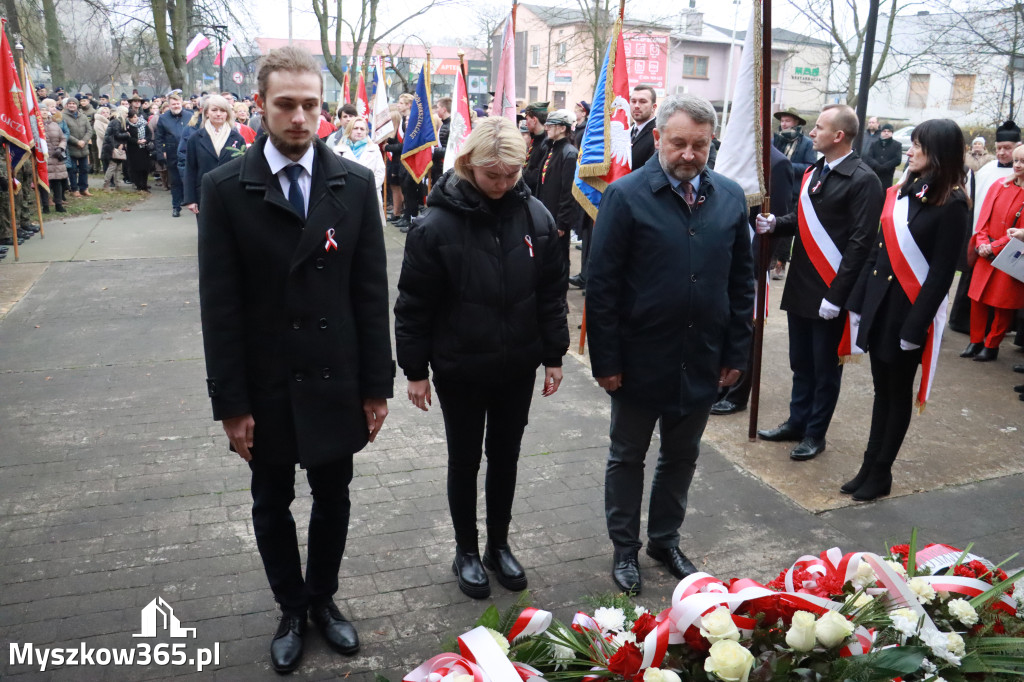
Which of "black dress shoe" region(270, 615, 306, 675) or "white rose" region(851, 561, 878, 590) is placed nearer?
"white rose" region(851, 561, 878, 590)

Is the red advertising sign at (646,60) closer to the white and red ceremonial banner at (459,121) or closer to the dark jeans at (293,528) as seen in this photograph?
the white and red ceremonial banner at (459,121)

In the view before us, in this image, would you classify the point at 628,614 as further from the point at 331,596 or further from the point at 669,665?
the point at 331,596

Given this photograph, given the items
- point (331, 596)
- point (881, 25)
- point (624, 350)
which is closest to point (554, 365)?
point (624, 350)

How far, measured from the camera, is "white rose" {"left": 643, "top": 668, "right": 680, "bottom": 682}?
189cm

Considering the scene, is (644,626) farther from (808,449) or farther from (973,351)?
(973,351)

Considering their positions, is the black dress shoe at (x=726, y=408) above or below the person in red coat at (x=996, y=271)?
below

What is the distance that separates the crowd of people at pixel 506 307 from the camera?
108 inches

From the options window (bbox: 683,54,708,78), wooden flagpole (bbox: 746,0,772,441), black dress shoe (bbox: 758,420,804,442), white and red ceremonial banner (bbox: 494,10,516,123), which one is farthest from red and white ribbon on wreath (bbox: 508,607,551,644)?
window (bbox: 683,54,708,78)

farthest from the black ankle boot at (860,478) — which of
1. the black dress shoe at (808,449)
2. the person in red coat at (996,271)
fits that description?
the person in red coat at (996,271)

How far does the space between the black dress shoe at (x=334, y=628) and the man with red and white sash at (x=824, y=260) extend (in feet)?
10.1

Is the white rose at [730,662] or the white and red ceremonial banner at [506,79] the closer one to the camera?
the white rose at [730,662]

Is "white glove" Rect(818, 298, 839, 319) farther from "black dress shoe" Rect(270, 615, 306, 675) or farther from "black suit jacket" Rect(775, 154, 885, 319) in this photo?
"black dress shoe" Rect(270, 615, 306, 675)

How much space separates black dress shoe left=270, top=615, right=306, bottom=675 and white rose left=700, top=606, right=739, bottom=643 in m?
1.70

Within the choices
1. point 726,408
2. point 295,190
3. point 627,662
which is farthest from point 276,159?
point 726,408
